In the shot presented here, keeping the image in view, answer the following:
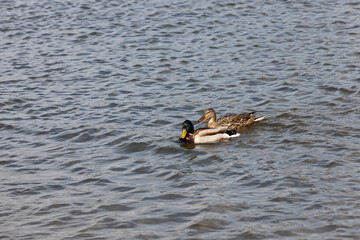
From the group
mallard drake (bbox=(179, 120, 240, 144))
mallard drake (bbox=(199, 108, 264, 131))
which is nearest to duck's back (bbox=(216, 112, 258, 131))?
mallard drake (bbox=(199, 108, 264, 131))

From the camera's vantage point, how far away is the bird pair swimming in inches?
492

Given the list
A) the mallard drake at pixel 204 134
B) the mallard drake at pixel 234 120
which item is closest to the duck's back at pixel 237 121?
the mallard drake at pixel 234 120

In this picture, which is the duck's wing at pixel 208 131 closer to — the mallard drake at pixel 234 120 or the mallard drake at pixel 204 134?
the mallard drake at pixel 204 134

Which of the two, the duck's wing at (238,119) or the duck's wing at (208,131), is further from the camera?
the duck's wing at (238,119)

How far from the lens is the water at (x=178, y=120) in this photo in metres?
8.77

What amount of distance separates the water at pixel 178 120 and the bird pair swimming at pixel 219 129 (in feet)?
0.63

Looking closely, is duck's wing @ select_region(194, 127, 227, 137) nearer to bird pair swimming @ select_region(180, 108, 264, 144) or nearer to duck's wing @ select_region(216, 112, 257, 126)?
bird pair swimming @ select_region(180, 108, 264, 144)

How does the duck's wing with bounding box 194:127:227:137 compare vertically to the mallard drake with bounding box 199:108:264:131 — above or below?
below

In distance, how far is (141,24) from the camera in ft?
70.7

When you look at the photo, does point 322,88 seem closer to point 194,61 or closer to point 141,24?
point 194,61

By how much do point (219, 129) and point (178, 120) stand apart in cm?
129

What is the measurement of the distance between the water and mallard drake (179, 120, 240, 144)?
9.0 inches

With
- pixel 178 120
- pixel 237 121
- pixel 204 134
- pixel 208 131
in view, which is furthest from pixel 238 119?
pixel 178 120

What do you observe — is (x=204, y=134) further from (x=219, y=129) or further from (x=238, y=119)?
(x=238, y=119)
